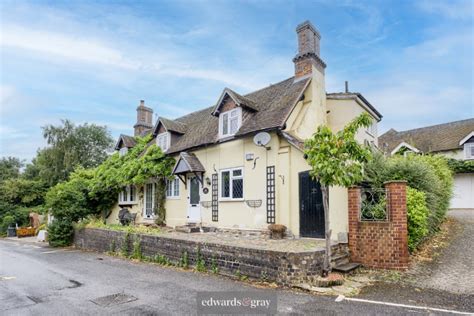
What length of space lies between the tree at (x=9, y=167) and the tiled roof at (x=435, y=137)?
5182 centimetres

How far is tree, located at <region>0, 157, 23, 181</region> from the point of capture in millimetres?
45406

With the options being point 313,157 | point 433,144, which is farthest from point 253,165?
point 433,144

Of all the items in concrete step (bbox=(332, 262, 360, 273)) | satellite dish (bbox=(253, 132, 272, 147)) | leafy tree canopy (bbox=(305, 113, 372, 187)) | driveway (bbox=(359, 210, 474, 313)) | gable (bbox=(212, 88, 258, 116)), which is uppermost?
gable (bbox=(212, 88, 258, 116))

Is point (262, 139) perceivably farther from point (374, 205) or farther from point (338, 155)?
point (338, 155)

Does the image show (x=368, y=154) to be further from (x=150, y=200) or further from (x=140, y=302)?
(x=150, y=200)

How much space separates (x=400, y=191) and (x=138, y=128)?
22690mm

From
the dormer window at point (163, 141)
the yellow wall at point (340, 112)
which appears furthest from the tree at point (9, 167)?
the yellow wall at point (340, 112)

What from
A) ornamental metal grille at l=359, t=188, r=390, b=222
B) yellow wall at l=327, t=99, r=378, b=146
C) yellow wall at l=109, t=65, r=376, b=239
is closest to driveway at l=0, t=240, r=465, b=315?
ornamental metal grille at l=359, t=188, r=390, b=222

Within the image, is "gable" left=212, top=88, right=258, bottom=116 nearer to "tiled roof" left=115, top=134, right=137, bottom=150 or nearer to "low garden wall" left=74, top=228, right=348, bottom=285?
"low garden wall" left=74, top=228, right=348, bottom=285

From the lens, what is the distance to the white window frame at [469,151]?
23969 mm

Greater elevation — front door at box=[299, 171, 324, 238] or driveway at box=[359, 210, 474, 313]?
front door at box=[299, 171, 324, 238]

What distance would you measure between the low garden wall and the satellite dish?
16.0 feet

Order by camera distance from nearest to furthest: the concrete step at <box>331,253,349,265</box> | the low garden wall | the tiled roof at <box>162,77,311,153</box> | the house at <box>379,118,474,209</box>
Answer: the low garden wall
the concrete step at <box>331,253,349,265</box>
the tiled roof at <box>162,77,311,153</box>
the house at <box>379,118,474,209</box>

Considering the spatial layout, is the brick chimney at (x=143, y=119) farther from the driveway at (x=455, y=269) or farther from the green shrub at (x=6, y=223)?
the driveway at (x=455, y=269)
